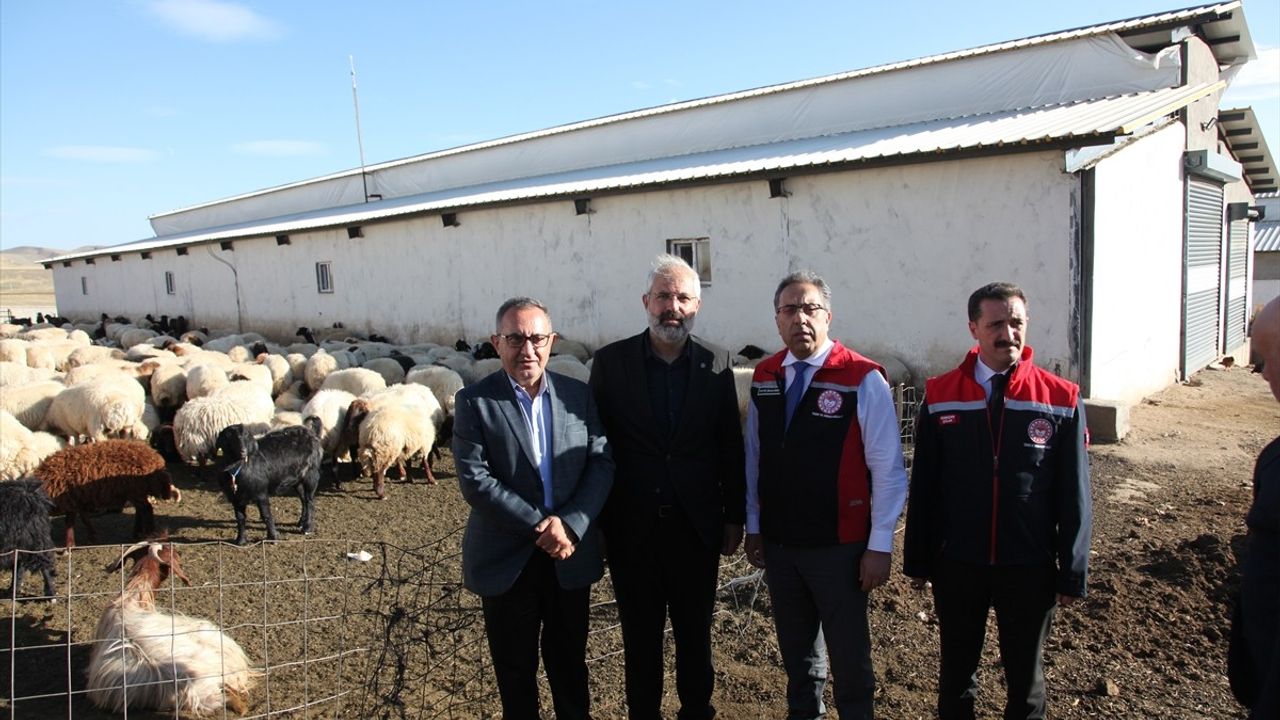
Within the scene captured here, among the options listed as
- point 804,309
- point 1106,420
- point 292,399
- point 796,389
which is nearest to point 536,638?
point 796,389

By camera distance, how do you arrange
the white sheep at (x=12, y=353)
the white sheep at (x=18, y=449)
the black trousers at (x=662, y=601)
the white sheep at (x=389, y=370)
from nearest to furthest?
1. the black trousers at (x=662, y=601)
2. the white sheep at (x=18, y=449)
3. the white sheep at (x=389, y=370)
4. the white sheep at (x=12, y=353)

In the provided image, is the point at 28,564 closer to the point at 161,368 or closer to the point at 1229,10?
the point at 161,368

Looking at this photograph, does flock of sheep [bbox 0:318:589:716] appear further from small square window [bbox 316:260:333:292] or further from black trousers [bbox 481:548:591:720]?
small square window [bbox 316:260:333:292]

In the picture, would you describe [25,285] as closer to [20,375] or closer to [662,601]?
[20,375]

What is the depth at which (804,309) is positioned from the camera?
3266mm

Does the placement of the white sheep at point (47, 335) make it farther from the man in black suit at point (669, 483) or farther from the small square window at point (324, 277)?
the man in black suit at point (669, 483)

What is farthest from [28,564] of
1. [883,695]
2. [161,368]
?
[161,368]

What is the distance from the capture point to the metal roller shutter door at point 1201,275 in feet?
45.2

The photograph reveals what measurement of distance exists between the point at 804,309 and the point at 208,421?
26.6 ft

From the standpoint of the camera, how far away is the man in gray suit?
324cm

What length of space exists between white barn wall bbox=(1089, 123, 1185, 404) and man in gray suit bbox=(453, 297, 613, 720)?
8636 millimetres

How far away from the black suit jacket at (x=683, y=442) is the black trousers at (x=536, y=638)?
13.6 inches

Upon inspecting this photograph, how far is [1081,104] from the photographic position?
13.2 metres

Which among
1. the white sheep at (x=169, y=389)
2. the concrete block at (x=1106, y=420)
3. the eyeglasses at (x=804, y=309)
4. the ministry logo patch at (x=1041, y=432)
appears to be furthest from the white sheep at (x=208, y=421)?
the concrete block at (x=1106, y=420)
